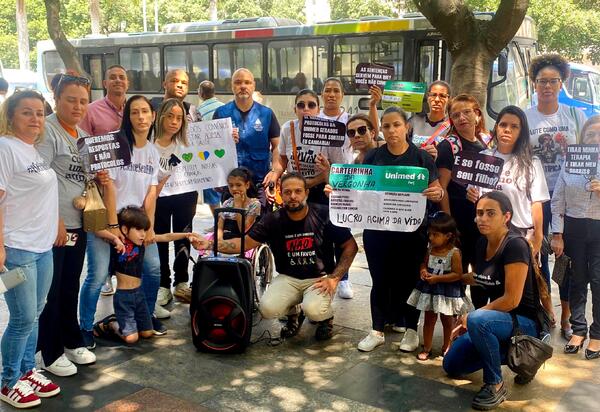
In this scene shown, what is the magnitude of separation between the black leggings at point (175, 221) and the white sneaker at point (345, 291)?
1431 millimetres

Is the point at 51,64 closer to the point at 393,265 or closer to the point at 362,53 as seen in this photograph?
the point at 362,53

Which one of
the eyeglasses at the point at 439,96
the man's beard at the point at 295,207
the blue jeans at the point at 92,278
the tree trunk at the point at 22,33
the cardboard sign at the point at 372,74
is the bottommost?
the blue jeans at the point at 92,278

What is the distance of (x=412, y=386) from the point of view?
4.07 metres

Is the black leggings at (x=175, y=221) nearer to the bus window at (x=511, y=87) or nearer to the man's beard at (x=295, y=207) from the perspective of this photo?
the man's beard at (x=295, y=207)

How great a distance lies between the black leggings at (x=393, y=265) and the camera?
4.66 m

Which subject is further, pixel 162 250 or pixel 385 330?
pixel 162 250

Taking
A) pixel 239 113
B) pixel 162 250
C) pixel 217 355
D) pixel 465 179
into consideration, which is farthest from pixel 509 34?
pixel 217 355

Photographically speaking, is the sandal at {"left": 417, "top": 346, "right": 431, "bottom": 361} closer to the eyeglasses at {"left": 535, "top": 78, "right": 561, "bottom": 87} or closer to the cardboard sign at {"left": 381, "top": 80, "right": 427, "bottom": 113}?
the eyeglasses at {"left": 535, "top": 78, "right": 561, "bottom": 87}

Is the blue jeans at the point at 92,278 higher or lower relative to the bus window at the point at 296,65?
lower

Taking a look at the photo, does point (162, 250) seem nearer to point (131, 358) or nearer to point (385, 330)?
point (131, 358)

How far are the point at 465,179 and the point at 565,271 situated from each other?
1097 mm

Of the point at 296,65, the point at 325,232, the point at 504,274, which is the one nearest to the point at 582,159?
the point at 504,274

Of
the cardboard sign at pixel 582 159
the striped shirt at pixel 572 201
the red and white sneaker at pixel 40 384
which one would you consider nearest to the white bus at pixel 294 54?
the striped shirt at pixel 572 201

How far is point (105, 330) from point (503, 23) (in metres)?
6.86
